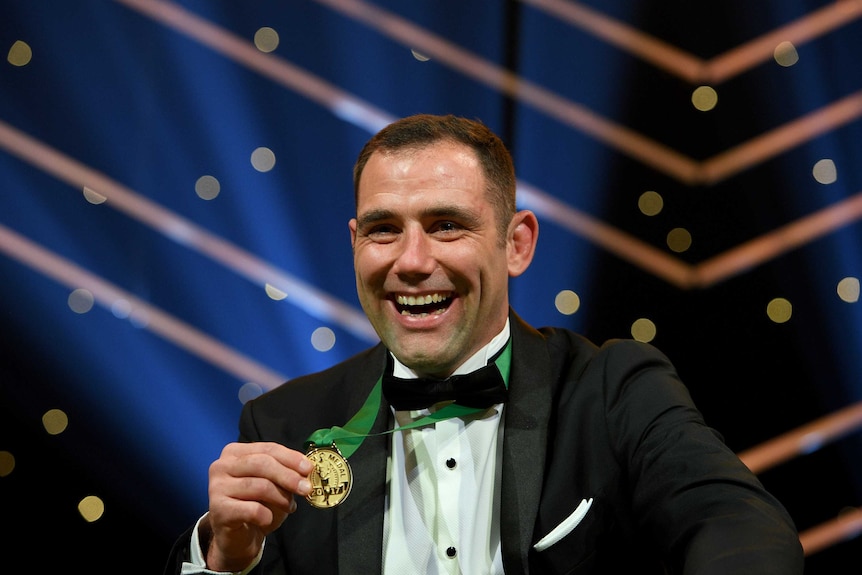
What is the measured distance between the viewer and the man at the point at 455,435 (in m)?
1.81

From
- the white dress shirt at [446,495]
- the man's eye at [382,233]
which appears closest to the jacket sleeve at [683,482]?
the white dress shirt at [446,495]

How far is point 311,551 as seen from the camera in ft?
6.70

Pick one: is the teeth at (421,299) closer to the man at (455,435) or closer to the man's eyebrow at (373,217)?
the man at (455,435)

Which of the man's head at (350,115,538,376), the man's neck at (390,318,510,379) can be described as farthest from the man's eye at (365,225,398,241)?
the man's neck at (390,318,510,379)

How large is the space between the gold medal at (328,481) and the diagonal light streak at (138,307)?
0.96 metres

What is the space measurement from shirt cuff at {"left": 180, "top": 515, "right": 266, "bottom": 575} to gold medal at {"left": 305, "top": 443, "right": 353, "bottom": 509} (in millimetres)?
173

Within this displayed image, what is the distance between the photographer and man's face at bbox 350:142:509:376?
203 cm

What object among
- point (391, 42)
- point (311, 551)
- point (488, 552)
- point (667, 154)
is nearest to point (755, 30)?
point (667, 154)

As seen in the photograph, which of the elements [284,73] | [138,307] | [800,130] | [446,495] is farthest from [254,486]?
[800,130]

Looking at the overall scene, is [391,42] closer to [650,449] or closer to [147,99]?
[147,99]

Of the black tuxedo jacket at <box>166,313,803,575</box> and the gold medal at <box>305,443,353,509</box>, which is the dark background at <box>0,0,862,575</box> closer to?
the black tuxedo jacket at <box>166,313,803,575</box>

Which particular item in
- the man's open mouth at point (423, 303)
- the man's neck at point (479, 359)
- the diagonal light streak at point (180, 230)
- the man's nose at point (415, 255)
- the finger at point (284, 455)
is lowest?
the finger at point (284, 455)

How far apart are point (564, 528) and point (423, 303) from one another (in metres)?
0.52

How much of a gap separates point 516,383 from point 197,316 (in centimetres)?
103
